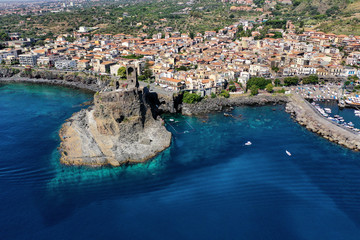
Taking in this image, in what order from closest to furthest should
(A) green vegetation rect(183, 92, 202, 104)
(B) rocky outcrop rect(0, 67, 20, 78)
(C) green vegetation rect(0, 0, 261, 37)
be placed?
(A) green vegetation rect(183, 92, 202, 104), (B) rocky outcrop rect(0, 67, 20, 78), (C) green vegetation rect(0, 0, 261, 37)

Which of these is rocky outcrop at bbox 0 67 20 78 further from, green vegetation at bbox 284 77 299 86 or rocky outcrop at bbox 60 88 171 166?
green vegetation at bbox 284 77 299 86

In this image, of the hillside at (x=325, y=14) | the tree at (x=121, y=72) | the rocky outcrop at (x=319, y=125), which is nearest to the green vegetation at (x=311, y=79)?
the rocky outcrop at (x=319, y=125)

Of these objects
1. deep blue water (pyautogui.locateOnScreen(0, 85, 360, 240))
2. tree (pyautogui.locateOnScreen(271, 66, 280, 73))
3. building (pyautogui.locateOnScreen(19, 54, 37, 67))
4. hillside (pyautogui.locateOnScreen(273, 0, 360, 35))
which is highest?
hillside (pyautogui.locateOnScreen(273, 0, 360, 35))

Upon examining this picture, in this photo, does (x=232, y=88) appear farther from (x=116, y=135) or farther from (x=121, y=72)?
(x=116, y=135)

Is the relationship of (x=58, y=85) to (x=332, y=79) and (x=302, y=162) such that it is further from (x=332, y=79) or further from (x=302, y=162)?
(x=332, y=79)

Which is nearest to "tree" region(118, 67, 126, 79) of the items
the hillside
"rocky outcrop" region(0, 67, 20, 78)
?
"rocky outcrop" region(0, 67, 20, 78)

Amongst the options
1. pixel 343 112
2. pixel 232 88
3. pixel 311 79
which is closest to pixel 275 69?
pixel 311 79
